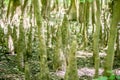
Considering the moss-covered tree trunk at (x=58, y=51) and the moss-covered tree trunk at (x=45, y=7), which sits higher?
the moss-covered tree trunk at (x=45, y=7)

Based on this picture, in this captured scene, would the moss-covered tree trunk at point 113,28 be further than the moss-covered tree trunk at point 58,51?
No

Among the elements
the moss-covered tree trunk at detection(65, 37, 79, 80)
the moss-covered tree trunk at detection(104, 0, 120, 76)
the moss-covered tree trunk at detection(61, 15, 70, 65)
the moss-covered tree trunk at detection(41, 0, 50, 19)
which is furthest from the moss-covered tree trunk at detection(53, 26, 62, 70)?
the moss-covered tree trunk at detection(41, 0, 50, 19)

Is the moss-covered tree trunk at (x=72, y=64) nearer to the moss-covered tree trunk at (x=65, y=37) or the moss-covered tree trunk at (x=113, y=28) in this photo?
the moss-covered tree trunk at (x=113, y=28)

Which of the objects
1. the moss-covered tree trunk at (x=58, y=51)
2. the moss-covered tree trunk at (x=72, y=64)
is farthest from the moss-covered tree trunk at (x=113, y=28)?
the moss-covered tree trunk at (x=58, y=51)

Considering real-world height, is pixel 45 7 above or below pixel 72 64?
above

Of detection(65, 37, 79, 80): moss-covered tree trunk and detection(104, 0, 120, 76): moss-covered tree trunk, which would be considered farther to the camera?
detection(104, 0, 120, 76): moss-covered tree trunk

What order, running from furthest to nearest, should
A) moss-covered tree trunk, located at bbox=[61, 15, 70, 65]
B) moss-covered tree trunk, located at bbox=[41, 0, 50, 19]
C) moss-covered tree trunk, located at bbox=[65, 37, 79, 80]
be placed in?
moss-covered tree trunk, located at bbox=[41, 0, 50, 19], moss-covered tree trunk, located at bbox=[61, 15, 70, 65], moss-covered tree trunk, located at bbox=[65, 37, 79, 80]

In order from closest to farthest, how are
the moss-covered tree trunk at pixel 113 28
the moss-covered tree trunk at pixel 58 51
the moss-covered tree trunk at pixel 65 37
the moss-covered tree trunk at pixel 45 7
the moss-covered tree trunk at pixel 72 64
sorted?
1. the moss-covered tree trunk at pixel 72 64
2. the moss-covered tree trunk at pixel 113 28
3. the moss-covered tree trunk at pixel 58 51
4. the moss-covered tree trunk at pixel 65 37
5. the moss-covered tree trunk at pixel 45 7

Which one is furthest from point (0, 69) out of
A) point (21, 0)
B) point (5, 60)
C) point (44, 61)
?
point (21, 0)

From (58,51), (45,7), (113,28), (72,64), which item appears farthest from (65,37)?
(45,7)

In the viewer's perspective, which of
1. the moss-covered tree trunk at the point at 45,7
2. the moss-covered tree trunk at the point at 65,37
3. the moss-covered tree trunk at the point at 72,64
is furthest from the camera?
the moss-covered tree trunk at the point at 45,7

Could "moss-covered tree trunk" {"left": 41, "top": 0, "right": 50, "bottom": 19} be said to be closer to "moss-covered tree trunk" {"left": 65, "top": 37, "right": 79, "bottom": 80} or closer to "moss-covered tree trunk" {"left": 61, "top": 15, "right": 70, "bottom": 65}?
"moss-covered tree trunk" {"left": 61, "top": 15, "right": 70, "bottom": 65}

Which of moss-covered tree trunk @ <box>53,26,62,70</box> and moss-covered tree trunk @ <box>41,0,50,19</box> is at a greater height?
moss-covered tree trunk @ <box>41,0,50,19</box>

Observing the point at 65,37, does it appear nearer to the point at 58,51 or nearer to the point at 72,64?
the point at 58,51
